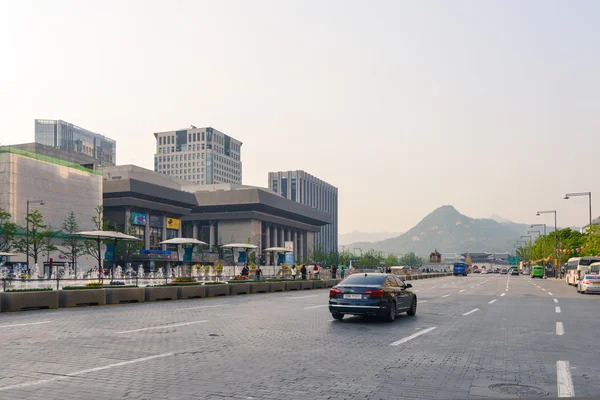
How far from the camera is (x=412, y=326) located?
1492cm

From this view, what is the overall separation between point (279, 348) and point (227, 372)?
2.60m

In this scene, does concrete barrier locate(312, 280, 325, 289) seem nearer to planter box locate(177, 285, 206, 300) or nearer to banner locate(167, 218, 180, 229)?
planter box locate(177, 285, 206, 300)

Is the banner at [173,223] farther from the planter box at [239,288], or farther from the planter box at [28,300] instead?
the planter box at [28,300]

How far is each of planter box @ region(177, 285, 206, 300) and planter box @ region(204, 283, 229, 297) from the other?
0.32 meters

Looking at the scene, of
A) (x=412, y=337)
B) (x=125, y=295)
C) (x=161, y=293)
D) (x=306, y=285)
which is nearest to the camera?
(x=412, y=337)

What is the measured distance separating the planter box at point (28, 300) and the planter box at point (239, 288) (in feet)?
39.8

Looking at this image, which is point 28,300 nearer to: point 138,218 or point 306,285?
point 306,285

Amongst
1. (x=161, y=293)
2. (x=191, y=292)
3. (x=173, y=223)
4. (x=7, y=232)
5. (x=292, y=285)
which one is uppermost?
(x=173, y=223)

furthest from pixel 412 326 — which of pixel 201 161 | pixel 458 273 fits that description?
pixel 201 161

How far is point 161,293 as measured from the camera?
26484 millimetres

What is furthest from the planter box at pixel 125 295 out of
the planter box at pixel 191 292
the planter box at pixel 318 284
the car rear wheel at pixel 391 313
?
the planter box at pixel 318 284

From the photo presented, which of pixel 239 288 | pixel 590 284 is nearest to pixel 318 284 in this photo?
pixel 239 288

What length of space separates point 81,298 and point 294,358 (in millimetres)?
15178

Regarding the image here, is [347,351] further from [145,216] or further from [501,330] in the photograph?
[145,216]
